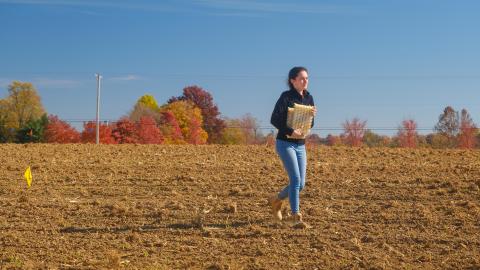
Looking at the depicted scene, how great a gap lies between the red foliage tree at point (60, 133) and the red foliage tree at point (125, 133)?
3.19 metres

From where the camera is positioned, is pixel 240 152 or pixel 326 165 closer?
pixel 326 165

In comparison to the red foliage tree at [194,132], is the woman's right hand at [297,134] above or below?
below

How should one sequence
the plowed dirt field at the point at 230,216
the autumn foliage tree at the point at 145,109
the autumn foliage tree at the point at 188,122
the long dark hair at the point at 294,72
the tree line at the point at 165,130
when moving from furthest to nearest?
the autumn foliage tree at the point at 145,109, the autumn foliage tree at the point at 188,122, the tree line at the point at 165,130, the long dark hair at the point at 294,72, the plowed dirt field at the point at 230,216

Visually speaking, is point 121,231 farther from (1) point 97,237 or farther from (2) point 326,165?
(2) point 326,165

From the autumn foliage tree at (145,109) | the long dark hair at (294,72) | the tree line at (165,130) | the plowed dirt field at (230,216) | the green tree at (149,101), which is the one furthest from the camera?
the green tree at (149,101)

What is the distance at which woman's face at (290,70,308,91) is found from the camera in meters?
7.41

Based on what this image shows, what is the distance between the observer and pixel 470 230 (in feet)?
24.1

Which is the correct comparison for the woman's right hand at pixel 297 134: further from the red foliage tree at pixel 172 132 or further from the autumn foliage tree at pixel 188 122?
the autumn foliage tree at pixel 188 122

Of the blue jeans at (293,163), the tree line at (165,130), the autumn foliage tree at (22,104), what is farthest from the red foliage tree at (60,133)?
the blue jeans at (293,163)

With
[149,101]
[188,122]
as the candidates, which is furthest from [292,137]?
[149,101]

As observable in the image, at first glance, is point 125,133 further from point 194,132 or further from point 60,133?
point 194,132

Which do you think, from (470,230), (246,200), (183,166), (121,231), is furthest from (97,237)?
(183,166)

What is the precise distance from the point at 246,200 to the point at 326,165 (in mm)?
5071

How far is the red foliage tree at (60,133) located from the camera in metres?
48.3
